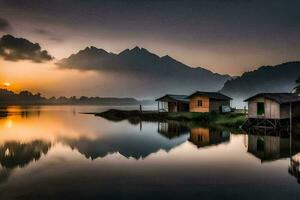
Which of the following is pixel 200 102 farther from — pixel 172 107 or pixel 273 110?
pixel 273 110

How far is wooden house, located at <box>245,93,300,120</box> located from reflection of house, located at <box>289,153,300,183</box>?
18.5 metres

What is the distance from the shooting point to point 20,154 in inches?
1054

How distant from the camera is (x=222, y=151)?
26750 millimetres

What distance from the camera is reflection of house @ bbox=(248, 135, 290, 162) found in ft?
78.4

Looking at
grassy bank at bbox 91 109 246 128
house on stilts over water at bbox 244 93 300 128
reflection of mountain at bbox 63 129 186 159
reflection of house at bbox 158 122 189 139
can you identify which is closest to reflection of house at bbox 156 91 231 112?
grassy bank at bbox 91 109 246 128

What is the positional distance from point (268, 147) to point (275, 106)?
50.8 ft

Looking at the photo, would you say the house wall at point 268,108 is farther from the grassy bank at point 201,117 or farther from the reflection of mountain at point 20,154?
the reflection of mountain at point 20,154

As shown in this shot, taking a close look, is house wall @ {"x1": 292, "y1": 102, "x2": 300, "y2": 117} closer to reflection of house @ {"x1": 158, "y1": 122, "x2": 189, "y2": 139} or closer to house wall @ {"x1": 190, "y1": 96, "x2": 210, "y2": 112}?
reflection of house @ {"x1": 158, "y1": 122, "x2": 189, "y2": 139}

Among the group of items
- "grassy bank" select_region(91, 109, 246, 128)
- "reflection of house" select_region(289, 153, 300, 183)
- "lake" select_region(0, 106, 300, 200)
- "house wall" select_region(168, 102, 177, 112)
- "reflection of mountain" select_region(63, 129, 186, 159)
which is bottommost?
"reflection of mountain" select_region(63, 129, 186, 159)

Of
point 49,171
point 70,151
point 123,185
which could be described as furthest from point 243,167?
point 70,151

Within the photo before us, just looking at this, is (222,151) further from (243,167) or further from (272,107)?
(272,107)

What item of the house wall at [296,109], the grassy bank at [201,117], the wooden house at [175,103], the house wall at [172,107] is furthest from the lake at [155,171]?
the house wall at [172,107]

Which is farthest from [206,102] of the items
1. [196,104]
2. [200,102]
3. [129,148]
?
[129,148]

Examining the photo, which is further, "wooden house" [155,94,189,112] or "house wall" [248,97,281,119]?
"wooden house" [155,94,189,112]
